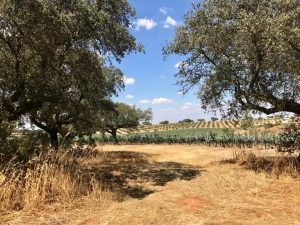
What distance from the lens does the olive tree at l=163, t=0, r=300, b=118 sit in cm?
1275

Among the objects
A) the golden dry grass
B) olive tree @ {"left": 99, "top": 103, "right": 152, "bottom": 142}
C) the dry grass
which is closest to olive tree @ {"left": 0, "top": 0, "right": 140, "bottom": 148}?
the dry grass

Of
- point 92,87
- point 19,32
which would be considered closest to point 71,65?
point 92,87

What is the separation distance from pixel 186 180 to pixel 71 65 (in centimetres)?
595

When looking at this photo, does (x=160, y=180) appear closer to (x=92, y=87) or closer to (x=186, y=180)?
(x=186, y=180)

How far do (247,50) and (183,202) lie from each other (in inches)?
276

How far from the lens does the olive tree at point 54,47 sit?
407 inches

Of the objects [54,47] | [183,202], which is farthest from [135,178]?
[54,47]

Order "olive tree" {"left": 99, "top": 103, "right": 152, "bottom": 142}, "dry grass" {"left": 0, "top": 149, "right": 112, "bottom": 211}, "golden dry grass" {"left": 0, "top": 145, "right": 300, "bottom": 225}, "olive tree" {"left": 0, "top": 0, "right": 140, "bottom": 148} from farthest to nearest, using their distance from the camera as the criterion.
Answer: "olive tree" {"left": 99, "top": 103, "right": 152, "bottom": 142} < "olive tree" {"left": 0, "top": 0, "right": 140, "bottom": 148} < "dry grass" {"left": 0, "top": 149, "right": 112, "bottom": 211} < "golden dry grass" {"left": 0, "top": 145, "right": 300, "bottom": 225}

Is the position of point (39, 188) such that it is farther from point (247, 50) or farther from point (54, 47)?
point (247, 50)

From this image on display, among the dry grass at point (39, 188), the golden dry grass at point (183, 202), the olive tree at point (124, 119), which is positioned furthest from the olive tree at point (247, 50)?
the olive tree at point (124, 119)

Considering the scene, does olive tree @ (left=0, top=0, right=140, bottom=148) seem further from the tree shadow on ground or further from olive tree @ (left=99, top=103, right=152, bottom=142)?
olive tree @ (left=99, top=103, right=152, bottom=142)

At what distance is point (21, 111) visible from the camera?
12.1 meters

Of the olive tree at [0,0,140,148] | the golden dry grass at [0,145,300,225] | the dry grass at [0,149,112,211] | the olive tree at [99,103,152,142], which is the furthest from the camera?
the olive tree at [99,103,152,142]

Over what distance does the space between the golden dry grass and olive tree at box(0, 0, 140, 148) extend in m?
3.60
